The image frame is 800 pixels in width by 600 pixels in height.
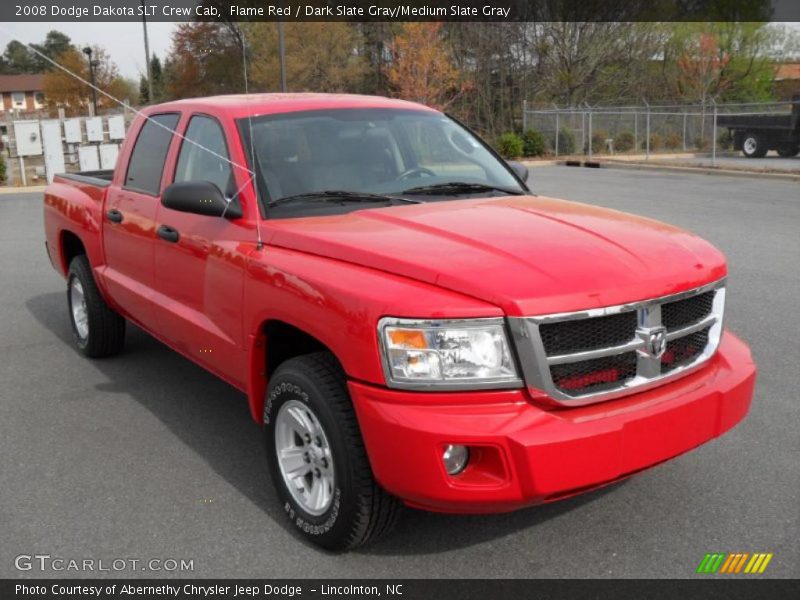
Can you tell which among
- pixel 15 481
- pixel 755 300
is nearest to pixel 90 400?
pixel 15 481

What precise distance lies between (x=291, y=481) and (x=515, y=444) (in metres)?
1.20

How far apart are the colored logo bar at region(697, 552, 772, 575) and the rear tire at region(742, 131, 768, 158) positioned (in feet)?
89.8

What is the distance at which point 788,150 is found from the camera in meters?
27.7

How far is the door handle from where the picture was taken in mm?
4457

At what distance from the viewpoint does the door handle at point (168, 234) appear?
4.46 m

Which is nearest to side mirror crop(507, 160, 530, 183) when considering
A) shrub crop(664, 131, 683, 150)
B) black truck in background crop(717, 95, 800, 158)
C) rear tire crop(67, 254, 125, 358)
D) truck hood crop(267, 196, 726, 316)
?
truck hood crop(267, 196, 726, 316)

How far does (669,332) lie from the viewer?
324 cm

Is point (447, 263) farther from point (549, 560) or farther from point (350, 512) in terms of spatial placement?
point (549, 560)

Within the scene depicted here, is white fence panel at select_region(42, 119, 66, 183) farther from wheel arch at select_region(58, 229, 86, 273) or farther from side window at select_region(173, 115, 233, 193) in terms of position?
side window at select_region(173, 115, 233, 193)

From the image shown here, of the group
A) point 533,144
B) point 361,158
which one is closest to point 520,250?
point 361,158

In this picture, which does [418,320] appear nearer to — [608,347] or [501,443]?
[501,443]

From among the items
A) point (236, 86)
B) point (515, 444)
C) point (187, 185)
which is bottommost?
point (515, 444)

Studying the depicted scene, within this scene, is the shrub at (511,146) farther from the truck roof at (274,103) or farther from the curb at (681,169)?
the truck roof at (274,103)

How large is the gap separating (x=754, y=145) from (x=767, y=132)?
786 millimetres
